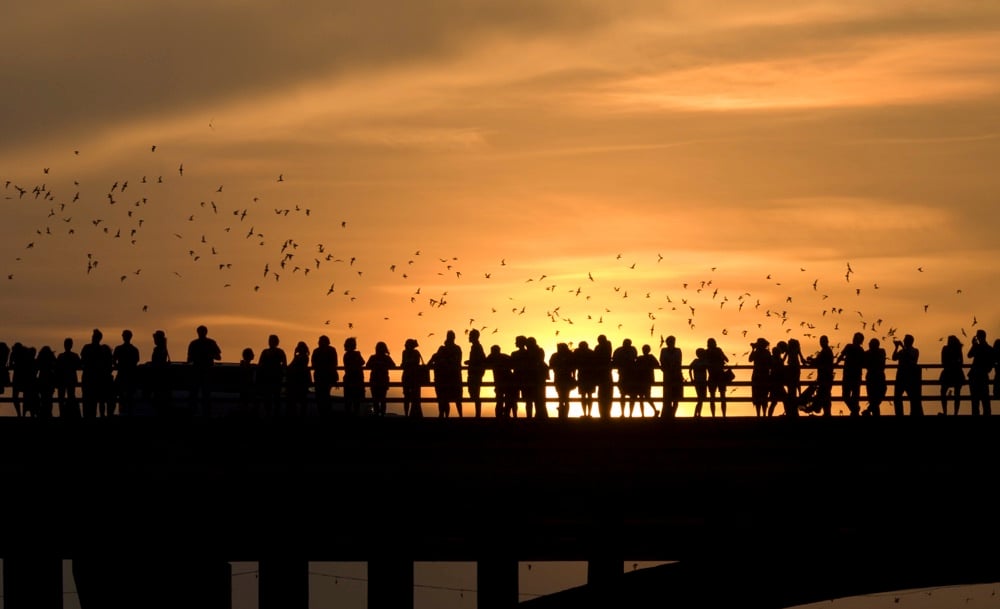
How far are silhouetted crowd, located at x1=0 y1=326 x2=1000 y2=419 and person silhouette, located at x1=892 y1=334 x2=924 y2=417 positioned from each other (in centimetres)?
2

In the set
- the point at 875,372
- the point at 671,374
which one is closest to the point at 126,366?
the point at 671,374

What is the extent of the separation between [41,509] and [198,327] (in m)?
5.30

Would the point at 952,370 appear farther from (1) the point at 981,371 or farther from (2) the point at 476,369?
(2) the point at 476,369

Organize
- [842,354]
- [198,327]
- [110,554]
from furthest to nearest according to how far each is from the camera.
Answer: [842,354] < [198,327] < [110,554]

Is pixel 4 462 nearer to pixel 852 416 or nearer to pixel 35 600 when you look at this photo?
pixel 35 600

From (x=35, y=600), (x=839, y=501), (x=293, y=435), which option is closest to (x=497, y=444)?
(x=293, y=435)

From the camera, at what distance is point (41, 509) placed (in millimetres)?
28031

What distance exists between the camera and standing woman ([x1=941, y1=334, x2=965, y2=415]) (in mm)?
33812

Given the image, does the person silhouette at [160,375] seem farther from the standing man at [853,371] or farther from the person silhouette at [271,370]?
the standing man at [853,371]

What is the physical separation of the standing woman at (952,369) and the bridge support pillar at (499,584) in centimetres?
938

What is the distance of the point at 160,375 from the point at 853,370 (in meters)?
12.3

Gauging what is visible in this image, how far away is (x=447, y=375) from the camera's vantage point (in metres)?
33.5

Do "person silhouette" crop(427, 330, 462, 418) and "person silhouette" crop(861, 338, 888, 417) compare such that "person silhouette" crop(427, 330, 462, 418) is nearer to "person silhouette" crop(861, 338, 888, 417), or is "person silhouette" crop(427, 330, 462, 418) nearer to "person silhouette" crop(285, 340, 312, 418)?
"person silhouette" crop(285, 340, 312, 418)

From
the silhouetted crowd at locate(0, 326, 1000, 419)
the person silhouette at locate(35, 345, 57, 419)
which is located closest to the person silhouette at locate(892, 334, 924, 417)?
the silhouetted crowd at locate(0, 326, 1000, 419)
